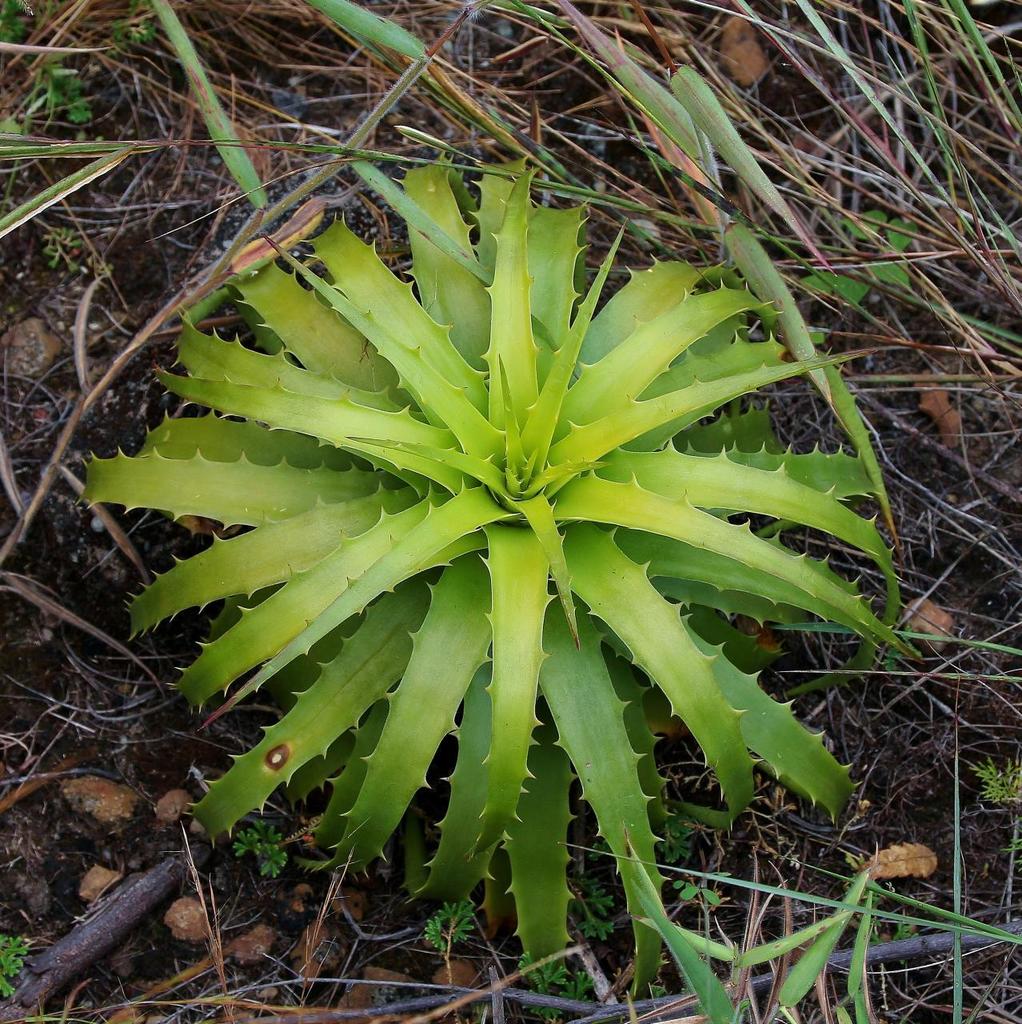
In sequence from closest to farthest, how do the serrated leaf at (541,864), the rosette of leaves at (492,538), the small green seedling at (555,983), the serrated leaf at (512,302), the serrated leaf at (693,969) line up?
the serrated leaf at (693,969) < the rosette of leaves at (492,538) < the serrated leaf at (512,302) < the serrated leaf at (541,864) < the small green seedling at (555,983)

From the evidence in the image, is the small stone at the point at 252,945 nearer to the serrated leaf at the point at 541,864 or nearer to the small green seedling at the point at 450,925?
the small green seedling at the point at 450,925

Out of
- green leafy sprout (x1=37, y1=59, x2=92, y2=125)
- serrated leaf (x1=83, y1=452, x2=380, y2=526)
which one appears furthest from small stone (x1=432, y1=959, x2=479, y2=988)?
green leafy sprout (x1=37, y1=59, x2=92, y2=125)

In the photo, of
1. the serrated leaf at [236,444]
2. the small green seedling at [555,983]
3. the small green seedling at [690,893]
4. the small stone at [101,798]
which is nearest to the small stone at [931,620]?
the small green seedling at [690,893]

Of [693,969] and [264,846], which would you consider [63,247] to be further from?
[693,969]

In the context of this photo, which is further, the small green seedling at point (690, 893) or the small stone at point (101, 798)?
the small stone at point (101, 798)

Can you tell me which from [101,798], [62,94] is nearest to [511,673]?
[101,798]

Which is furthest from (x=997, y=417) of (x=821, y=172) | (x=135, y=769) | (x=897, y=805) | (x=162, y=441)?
(x=135, y=769)
